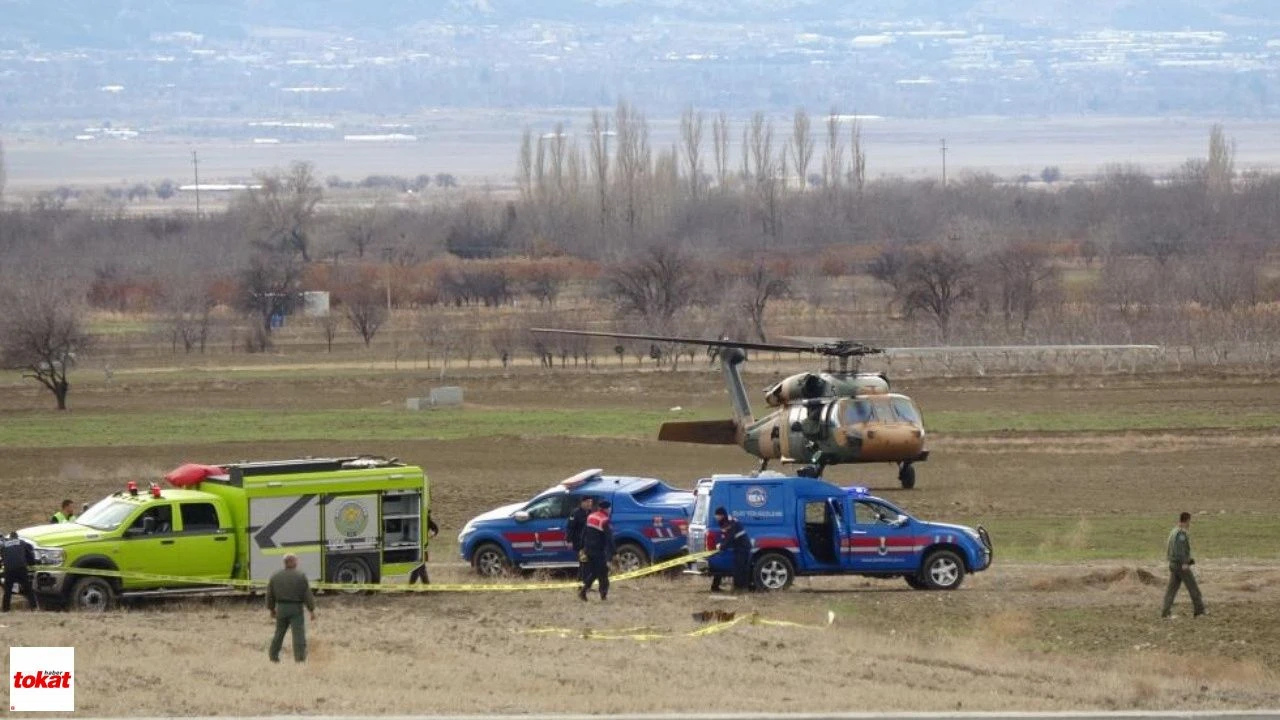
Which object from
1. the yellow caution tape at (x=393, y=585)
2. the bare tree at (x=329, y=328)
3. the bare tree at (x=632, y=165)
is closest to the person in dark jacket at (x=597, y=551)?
the yellow caution tape at (x=393, y=585)

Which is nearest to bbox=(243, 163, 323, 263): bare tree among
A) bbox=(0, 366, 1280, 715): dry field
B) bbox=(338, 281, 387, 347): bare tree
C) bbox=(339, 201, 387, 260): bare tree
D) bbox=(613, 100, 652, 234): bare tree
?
bbox=(339, 201, 387, 260): bare tree

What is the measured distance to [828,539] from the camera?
23391 mm

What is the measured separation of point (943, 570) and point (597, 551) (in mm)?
4246

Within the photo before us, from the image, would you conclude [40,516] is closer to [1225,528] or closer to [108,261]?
[1225,528]

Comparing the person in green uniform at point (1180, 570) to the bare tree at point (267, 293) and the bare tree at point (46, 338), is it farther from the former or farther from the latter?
the bare tree at point (267, 293)

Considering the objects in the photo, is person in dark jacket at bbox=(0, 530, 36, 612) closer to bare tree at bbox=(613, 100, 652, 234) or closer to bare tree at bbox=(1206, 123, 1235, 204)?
bare tree at bbox=(613, 100, 652, 234)

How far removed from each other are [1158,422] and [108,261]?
297ft

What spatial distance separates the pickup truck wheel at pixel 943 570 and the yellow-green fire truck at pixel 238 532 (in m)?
5.82

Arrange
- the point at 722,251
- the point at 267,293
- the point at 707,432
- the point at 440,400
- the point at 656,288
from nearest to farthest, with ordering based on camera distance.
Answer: the point at 707,432 < the point at 440,400 < the point at 656,288 < the point at 267,293 < the point at 722,251

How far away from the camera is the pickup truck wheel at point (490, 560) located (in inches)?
967

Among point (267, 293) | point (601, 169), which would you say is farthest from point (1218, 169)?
point (267, 293)

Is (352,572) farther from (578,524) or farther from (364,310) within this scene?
(364,310)

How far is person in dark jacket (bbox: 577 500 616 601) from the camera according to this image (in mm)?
21695

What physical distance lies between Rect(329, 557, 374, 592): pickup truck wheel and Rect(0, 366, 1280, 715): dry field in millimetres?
375
